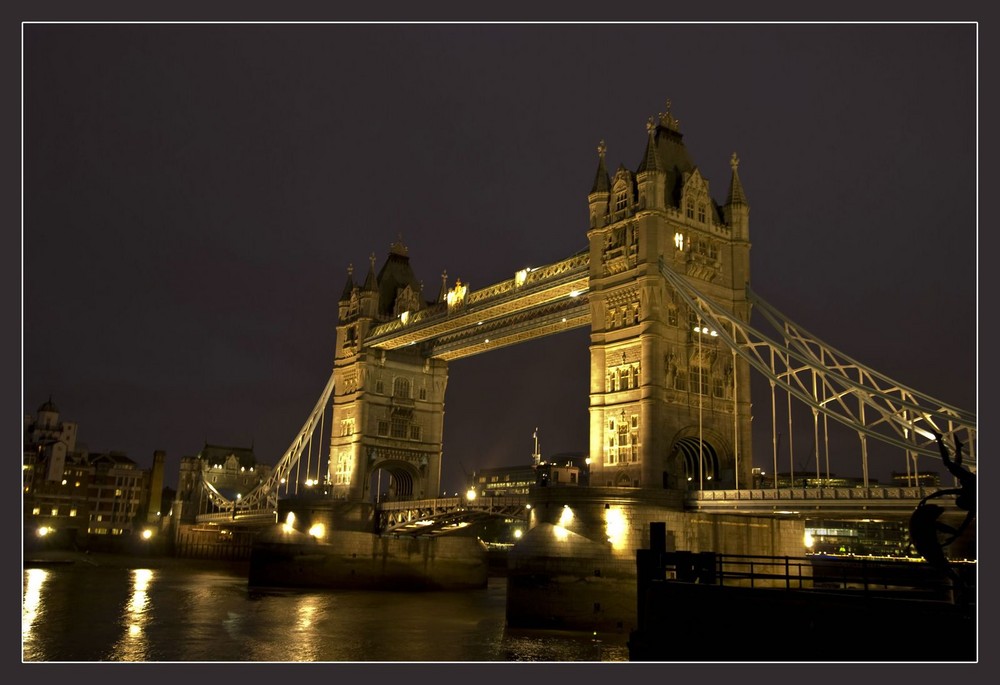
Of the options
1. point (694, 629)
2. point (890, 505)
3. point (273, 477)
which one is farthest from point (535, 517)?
point (273, 477)

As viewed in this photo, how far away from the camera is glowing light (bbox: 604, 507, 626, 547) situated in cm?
4338

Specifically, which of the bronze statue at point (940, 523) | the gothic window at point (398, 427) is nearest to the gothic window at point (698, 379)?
the bronze statue at point (940, 523)

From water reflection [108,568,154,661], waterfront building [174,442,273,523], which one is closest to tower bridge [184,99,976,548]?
water reflection [108,568,154,661]

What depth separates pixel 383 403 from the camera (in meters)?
75.7

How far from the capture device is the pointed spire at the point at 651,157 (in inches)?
1980

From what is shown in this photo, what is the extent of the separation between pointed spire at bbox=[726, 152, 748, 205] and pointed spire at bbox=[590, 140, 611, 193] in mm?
6773

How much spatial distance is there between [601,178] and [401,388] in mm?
30261

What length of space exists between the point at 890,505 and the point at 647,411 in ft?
44.0

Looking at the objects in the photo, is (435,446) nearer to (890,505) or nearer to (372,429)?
(372,429)

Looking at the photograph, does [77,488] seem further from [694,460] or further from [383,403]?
[694,460]

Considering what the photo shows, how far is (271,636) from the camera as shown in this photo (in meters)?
42.6

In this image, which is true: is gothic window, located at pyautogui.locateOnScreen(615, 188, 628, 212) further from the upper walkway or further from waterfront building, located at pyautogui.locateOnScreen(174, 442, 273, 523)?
waterfront building, located at pyautogui.locateOnScreen(174, 442, 273, 523)

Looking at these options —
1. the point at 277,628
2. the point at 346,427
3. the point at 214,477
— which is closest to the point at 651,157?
the point at 277,628

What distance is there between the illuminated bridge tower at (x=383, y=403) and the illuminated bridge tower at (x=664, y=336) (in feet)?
87.2
